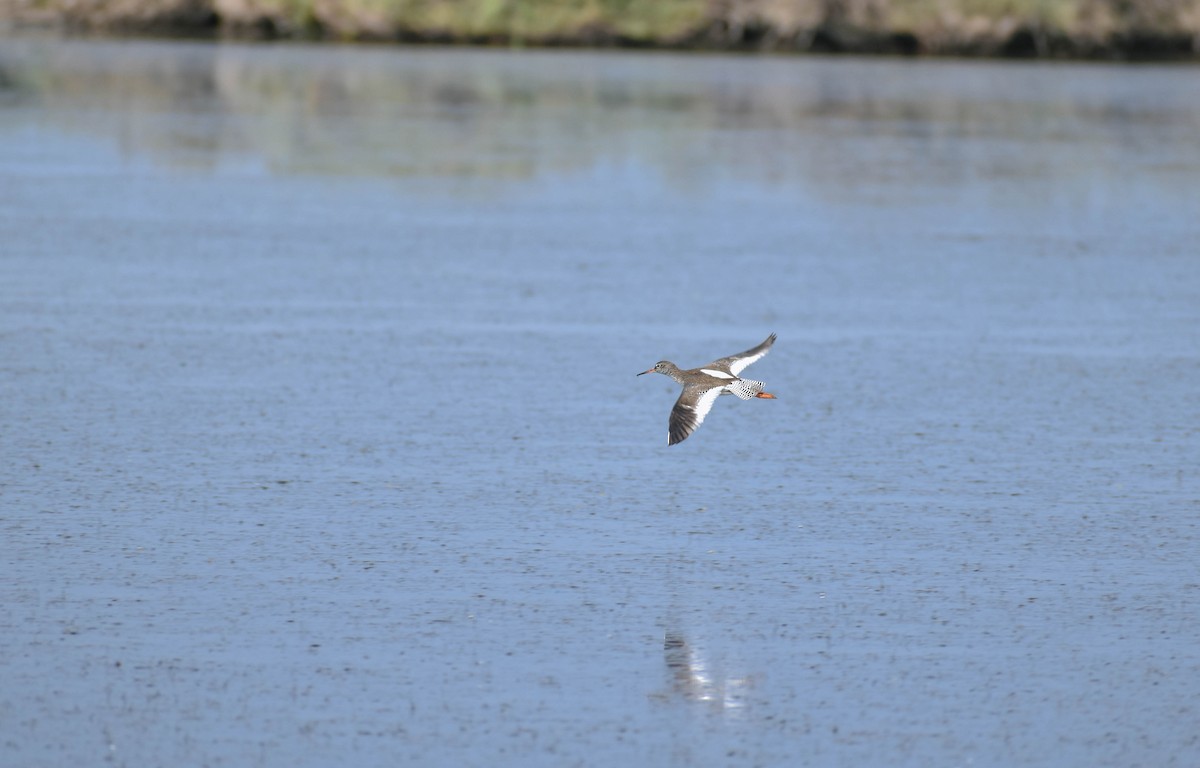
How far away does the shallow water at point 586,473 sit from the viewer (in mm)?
5984

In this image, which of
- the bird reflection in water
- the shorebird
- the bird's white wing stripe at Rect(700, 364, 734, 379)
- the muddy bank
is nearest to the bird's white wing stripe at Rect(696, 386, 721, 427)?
the shorebird

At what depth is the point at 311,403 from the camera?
9844mm

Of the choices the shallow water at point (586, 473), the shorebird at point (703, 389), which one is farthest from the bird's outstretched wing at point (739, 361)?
the shallow water at point (586, 473)

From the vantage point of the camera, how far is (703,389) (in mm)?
8109

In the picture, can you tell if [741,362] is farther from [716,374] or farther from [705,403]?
[705,403]

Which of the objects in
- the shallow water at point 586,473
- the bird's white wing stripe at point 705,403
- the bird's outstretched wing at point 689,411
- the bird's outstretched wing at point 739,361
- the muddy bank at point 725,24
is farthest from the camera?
the muddy bank at point 725,24

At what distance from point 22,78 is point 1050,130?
1603 centimetres

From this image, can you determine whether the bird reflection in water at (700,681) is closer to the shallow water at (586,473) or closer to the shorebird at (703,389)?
the shallow water at (586,473)

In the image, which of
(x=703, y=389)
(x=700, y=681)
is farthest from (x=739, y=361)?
(x=700, y=681)

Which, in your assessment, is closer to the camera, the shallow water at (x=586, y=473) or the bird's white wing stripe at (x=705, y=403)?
the shallow water at (x=586, y=473)

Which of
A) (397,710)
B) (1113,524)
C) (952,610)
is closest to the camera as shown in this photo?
(397,710)

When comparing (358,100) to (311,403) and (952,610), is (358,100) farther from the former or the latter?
(952,610)

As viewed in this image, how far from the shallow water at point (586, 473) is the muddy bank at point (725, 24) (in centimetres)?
3635

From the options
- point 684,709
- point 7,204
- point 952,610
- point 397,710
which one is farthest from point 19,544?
point 7,204
